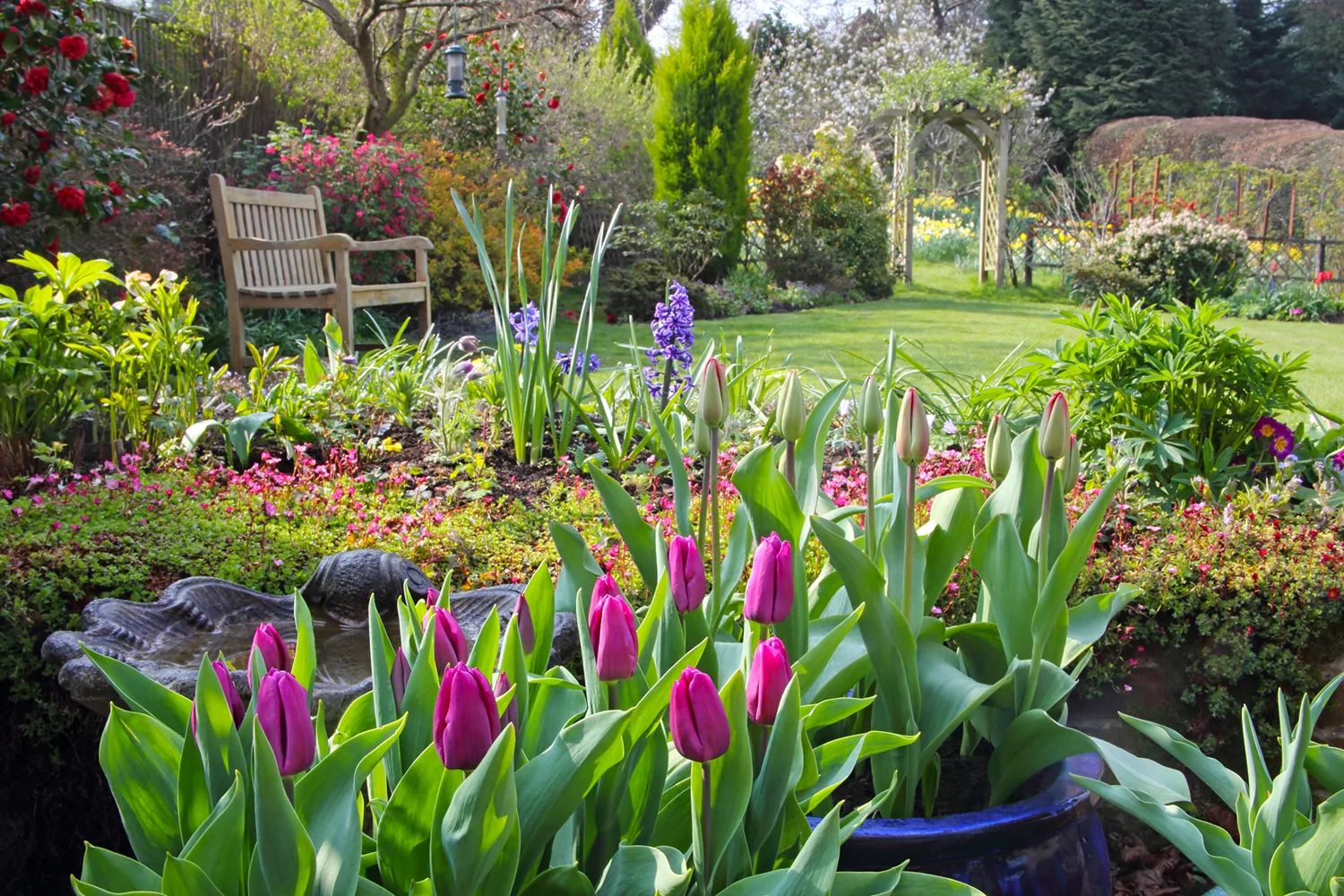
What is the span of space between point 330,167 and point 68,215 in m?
3.75

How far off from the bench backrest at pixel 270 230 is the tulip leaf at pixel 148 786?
5567 millimetres

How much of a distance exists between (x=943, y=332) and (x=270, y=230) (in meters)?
4.96

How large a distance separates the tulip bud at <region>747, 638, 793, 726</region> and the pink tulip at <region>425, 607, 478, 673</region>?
26 centimetres

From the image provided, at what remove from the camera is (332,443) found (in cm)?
354

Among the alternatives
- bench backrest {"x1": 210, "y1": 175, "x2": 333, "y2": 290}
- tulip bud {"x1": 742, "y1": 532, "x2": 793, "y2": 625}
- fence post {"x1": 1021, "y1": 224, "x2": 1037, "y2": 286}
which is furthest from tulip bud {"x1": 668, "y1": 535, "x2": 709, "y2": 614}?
fence post {"x1": 1021, "y1": 224, "x2": 1037, "y2": 286}

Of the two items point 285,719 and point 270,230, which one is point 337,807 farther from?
point 270,230

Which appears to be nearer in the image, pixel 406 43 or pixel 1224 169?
pixel 406 43

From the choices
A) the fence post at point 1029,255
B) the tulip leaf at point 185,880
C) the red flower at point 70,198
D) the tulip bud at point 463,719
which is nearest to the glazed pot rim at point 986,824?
the tulip bud at point 463,719

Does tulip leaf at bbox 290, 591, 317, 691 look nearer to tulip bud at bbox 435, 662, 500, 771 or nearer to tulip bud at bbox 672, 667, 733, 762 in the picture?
tulip bud at bbox 435, 662, 500, 771

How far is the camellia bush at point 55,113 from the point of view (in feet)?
14.6

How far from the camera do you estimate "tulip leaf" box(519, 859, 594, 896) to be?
3.00ft

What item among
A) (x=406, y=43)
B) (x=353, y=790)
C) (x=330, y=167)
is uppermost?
(x=406, y=43)

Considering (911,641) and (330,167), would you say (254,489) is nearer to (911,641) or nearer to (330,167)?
(911,641)

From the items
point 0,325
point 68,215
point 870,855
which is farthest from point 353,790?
point 68,215
